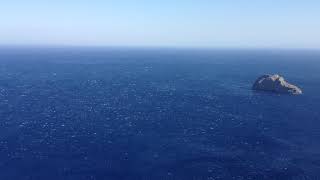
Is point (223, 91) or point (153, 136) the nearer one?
point (153, 136)

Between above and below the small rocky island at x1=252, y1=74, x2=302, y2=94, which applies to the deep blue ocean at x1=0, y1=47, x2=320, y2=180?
below

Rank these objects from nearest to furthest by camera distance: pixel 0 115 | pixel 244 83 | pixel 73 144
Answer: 1. pixel 73 144
2. pixel 0 115
3. pixel 244 83

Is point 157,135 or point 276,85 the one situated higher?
point 276,85

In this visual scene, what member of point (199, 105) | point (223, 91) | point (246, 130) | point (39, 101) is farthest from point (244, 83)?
point (39, 101)

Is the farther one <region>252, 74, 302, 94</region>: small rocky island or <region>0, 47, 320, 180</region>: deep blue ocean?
<region>252, 74, 302, 94</region>: small rocky island

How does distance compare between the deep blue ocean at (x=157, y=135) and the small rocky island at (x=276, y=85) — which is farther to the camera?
the small rocky island at (x=276, y=85)

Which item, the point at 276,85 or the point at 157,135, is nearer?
the point at 157,135

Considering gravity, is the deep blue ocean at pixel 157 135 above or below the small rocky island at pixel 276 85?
below

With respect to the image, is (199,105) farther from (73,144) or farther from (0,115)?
(0,115)
